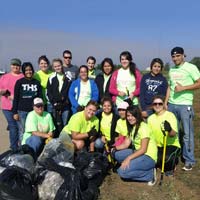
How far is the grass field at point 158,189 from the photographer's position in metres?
5.11

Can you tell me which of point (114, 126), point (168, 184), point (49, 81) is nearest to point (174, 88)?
point (114, 126)

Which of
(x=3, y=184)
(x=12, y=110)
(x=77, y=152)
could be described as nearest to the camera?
(x=3, y=184)

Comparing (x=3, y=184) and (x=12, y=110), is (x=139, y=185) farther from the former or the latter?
(x=12, y=110)

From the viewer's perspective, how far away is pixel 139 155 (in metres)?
5.64

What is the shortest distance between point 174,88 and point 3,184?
128 inches

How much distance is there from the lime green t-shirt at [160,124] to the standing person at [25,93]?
227 centimetres

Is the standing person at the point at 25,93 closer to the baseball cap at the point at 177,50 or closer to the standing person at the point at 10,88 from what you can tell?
the standing person at the point at 10,88

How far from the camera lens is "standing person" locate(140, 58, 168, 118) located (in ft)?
20.8

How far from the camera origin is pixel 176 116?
636cm

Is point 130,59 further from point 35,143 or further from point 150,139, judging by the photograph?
point 35,143

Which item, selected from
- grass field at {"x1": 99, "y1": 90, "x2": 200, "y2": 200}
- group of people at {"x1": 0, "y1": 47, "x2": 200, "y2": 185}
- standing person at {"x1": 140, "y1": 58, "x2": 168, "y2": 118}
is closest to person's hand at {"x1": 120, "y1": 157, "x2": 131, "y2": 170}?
group of people at {"x1": 0, "y1": 47, "x2": 200, "y2": 185}

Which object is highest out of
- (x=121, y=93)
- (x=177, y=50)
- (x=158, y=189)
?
(x=177, y=50)

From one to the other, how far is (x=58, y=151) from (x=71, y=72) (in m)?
2.49

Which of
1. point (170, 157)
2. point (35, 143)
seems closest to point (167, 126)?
point (170, 157)
